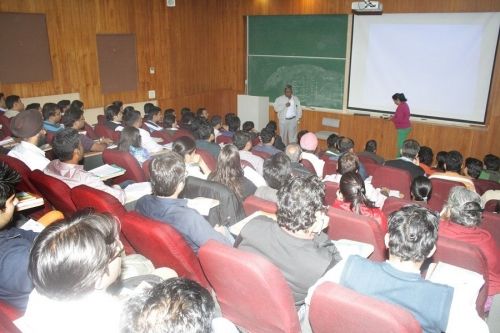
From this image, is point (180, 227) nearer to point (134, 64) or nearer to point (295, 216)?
point (295, 216)

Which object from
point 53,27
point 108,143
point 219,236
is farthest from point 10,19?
point 219,236

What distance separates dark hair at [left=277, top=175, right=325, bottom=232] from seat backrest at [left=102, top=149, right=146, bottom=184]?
215 centimetres

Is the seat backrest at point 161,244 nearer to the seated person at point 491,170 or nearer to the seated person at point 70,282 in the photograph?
the seated person at point 70,282

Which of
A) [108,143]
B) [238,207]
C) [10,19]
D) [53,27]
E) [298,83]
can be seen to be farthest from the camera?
[298,83]

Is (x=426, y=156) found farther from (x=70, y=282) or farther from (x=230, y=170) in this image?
(x=70, y=282)

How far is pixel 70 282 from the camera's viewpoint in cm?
137

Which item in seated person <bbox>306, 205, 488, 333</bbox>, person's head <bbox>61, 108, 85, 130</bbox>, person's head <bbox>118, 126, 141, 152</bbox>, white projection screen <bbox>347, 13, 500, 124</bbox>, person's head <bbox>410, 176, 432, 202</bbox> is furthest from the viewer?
white projection screen <bbox>347, 13, 500, 124</bbox>

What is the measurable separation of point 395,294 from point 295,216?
0.61m

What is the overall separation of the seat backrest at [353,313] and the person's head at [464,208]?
4.52 feet

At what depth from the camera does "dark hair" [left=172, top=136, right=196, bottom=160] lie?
3859mm

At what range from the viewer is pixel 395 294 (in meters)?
1.66

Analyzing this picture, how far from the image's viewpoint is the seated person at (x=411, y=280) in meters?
1.60

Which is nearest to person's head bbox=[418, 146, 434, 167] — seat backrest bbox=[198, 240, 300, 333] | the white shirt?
seat backrest bbox=[198, 240, 300, 333]

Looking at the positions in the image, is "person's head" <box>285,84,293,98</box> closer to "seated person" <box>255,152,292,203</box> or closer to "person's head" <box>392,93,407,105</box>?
"person's head" <box>392,93,407,105</box>
